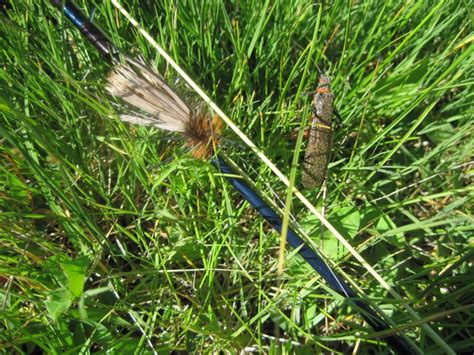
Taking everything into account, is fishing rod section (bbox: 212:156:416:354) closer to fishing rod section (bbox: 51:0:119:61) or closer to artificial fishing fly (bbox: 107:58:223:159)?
artificial fishing fly (bbox: 107:58:223:159)

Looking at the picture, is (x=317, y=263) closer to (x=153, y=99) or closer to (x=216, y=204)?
(x=216, y=204)

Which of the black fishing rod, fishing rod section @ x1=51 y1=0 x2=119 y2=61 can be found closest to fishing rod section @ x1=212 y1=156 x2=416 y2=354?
the black fishing rod

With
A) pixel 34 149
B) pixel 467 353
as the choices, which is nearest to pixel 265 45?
pixel 34 149

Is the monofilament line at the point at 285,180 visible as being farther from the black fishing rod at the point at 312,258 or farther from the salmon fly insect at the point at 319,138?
the salmon fly insect at the point at 319,138

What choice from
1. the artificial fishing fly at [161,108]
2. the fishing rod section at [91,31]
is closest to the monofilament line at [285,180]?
the artificial fishing fly at [161,108]

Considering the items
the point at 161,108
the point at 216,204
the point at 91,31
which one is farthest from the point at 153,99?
the point at 216,204
